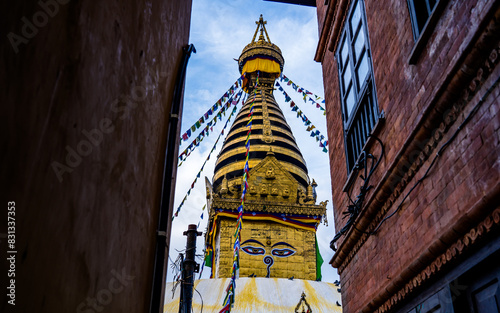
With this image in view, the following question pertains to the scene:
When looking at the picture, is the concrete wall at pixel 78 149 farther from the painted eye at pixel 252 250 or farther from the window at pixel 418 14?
the painted eye at pixel 252 250

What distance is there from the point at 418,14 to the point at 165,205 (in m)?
3.10

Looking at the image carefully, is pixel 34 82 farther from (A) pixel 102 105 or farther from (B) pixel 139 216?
(B) pixel 139 216

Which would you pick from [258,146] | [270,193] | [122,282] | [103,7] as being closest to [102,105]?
[103,7]

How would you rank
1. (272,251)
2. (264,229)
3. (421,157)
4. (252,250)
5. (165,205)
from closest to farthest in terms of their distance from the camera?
(421,157) < (165,205) < (252,250) < (272,251) < (264,229)

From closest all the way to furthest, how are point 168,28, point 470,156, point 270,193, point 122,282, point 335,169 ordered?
point 122,282
point 470,156
point 168,28
point 335,169
point 270,193

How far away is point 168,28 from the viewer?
16.3 ft

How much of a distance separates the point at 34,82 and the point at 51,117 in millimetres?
197

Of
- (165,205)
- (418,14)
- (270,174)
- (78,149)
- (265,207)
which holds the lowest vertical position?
(78,149)

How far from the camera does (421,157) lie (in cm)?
430

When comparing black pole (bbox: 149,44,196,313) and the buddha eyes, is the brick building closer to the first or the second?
black pole (bbox: 149,44,196,313)

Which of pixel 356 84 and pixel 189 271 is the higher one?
pixel 356 84

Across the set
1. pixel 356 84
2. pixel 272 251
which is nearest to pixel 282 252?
pixel 272 251

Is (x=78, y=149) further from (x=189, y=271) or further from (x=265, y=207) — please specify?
(x=265, y=207)

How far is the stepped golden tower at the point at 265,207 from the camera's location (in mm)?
20688
